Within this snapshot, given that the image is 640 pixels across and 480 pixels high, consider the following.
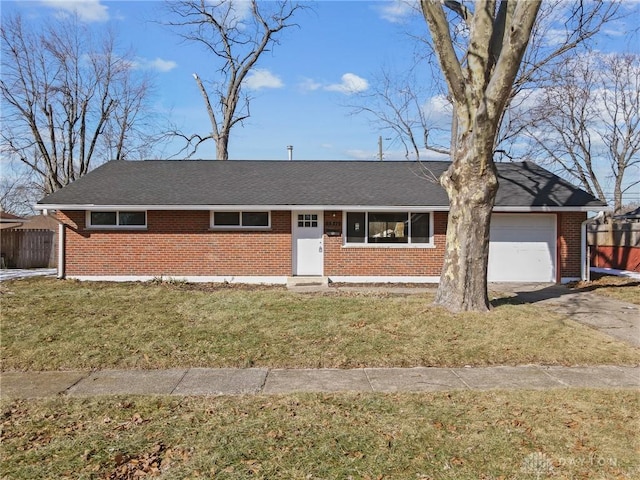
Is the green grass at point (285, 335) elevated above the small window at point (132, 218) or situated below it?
below

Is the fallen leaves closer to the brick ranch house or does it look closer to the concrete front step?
the concrete front step

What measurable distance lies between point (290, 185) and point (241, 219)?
7.13ft

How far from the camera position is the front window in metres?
15.5

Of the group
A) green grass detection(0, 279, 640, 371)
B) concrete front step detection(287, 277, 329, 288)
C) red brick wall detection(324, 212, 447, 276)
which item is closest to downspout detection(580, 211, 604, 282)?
red brick wall detection(324, 212, 447, 276)

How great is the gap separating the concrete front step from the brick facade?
421 mm

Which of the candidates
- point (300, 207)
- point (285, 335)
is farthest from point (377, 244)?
point (285, 335)

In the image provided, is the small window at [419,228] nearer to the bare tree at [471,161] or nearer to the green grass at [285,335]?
the green grass at [285,335]

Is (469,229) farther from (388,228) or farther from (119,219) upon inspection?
(119,219)

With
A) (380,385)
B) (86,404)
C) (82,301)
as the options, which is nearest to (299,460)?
(380,385)

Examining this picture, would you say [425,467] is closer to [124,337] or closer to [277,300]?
[124,337]

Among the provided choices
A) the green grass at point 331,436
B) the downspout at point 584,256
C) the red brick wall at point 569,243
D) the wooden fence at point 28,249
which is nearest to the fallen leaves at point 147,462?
the green grass at point 331,436

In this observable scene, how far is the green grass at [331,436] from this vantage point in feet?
12.4

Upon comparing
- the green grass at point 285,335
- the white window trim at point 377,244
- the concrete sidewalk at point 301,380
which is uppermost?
the white window trim at point 377,244

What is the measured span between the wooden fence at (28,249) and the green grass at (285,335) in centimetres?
1092
